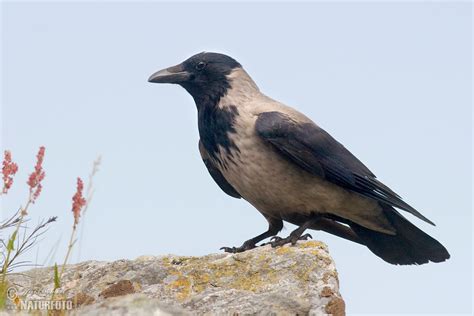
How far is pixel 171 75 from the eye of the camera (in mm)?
7980

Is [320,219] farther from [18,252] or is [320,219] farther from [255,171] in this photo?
[18,252]

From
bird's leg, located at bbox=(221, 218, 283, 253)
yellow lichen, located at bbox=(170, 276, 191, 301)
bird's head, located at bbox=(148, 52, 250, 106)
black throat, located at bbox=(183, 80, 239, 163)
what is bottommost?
yellow lichen, located at bbox=(170, 276, 191, 301)

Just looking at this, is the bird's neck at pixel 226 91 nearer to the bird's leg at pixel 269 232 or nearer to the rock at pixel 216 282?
the bird's leg at pixel 269 232

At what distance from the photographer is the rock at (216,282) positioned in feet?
16.9

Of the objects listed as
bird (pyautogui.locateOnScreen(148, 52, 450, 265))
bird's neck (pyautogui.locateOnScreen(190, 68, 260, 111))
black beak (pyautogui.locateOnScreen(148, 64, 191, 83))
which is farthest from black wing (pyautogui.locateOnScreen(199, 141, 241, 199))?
black beak (pyautogui.locateOnScreen(148, 64, 191, 83))

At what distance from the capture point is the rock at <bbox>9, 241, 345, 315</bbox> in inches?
202

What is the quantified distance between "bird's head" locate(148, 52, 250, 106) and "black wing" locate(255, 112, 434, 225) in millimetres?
777

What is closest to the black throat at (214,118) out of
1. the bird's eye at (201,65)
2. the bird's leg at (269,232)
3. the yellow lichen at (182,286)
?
the bird's eye at (201,65)

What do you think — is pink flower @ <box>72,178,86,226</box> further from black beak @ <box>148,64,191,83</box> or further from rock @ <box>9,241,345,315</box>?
black beak @ <box>148,64,191,83</box>

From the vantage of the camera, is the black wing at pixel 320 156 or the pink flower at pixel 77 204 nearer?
the pink flower at pixel 77 204

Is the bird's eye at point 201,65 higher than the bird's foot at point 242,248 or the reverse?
higher

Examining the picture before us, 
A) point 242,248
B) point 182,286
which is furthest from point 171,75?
point 182,286

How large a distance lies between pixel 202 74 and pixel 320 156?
59.0 inches

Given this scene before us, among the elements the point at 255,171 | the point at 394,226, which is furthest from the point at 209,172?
the point at 394,226
